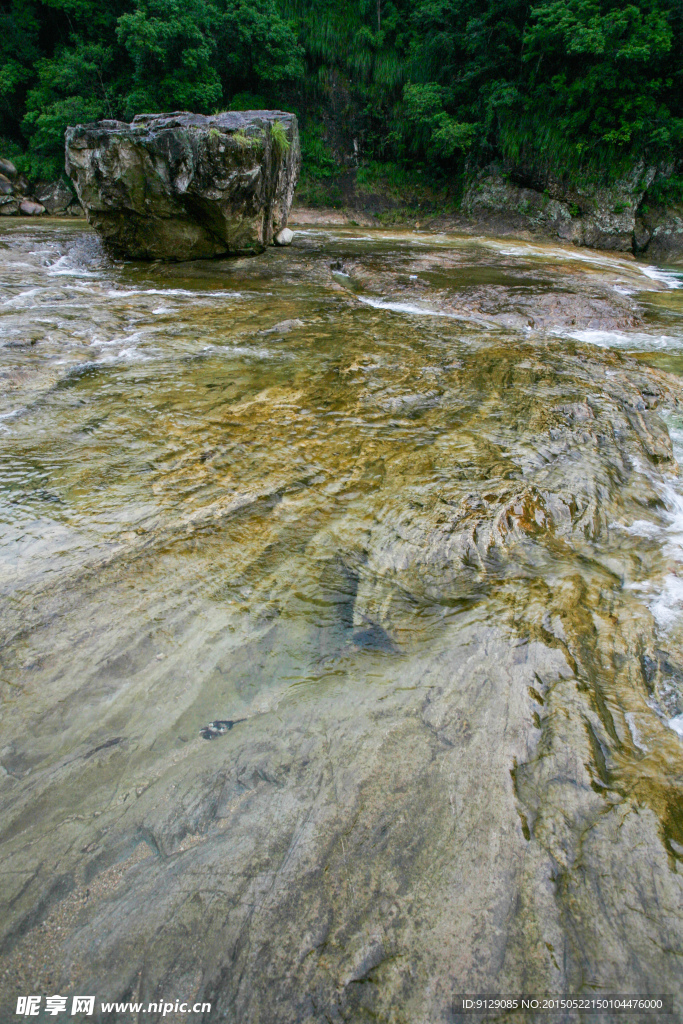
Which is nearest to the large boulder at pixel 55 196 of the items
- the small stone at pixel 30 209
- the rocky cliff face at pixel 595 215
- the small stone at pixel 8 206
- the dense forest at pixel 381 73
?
the small stone at pixel 30 209

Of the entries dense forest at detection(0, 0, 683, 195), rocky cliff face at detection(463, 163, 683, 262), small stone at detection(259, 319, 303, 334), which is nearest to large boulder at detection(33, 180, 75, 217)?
dense forest at detection(0, 0, 683, 195)

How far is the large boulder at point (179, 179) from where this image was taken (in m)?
7.65

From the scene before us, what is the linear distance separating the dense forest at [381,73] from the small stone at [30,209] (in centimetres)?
191

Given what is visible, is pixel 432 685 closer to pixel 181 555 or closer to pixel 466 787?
pixel 466 787

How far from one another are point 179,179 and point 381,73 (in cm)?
1733

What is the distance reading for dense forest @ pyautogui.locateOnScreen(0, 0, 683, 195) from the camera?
13.0 metres

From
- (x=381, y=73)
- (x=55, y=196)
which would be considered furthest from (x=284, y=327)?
(x=381, y=73)

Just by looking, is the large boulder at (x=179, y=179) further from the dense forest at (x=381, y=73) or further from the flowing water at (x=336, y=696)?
the dense forest at (x=381, y=73)

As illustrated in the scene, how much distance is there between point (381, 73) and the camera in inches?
764

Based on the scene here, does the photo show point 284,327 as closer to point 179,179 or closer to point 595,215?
point 179,179

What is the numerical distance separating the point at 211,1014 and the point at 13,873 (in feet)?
2.22

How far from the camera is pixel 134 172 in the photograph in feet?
25.8

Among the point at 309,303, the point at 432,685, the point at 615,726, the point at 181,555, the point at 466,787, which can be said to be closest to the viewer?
the point at 466,787

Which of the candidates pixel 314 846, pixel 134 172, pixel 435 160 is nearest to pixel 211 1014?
pixel 314 846
